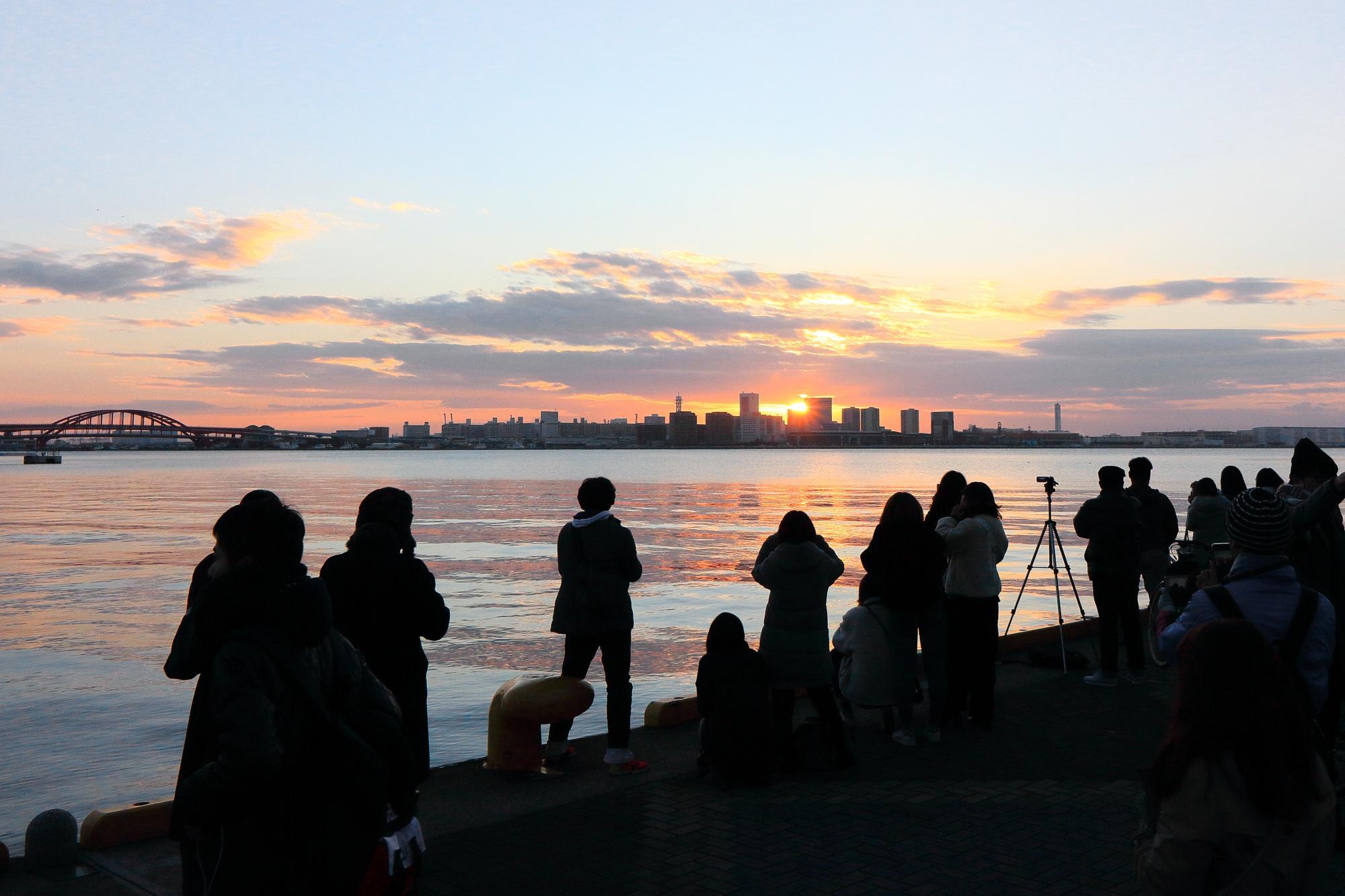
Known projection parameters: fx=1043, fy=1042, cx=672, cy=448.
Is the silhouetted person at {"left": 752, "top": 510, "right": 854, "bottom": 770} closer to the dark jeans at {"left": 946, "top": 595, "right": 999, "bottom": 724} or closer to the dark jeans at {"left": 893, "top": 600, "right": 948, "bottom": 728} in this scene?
the dark jeans at {"left": 893, "top": 600, "right": 948, "bottom": 728}

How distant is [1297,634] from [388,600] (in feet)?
13.1

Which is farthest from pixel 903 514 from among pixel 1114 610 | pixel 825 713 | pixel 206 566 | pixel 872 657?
pixel 206 566

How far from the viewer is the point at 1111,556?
9156 millimetres

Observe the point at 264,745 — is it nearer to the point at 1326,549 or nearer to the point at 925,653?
the point at 1326,549

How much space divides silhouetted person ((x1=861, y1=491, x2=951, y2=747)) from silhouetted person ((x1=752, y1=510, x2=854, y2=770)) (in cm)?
67

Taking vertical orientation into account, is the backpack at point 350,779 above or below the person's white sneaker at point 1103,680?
above

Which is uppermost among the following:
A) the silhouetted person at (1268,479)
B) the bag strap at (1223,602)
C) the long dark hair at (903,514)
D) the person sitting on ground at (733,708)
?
the silhouetted person at (1268,479)

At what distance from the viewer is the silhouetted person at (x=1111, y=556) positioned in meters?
9.12

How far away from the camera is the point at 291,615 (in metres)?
2.90

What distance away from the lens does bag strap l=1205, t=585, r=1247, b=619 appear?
3.85m

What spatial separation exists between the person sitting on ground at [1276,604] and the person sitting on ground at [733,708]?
3147 millimetres

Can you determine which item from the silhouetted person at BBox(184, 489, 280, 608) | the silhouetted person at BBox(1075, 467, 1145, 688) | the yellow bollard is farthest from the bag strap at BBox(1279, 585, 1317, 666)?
the silhouetted person at BBox(1075, 467, 1145, 688)

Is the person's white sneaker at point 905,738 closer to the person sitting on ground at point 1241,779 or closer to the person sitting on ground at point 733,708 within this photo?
the person sitting on ground at point 733,708

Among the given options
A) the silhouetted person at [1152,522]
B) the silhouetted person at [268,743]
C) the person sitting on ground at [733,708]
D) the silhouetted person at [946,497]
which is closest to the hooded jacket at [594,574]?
the person sitting on ground at [733,708]
